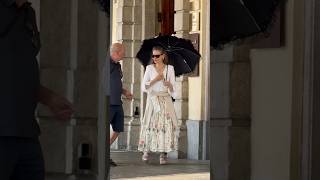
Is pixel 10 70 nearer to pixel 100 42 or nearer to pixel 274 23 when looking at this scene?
pixel 100 42

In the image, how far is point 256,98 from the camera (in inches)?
156

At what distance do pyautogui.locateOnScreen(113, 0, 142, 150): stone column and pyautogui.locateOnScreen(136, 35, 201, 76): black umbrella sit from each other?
7.61 feet

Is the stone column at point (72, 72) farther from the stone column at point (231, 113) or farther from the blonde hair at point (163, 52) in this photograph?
the blonde hair at point (163, 52)

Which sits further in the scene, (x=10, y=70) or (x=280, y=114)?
(x=280, y=114)

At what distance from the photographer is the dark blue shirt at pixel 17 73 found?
2.79 meters

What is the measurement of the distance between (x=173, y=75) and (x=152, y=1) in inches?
109

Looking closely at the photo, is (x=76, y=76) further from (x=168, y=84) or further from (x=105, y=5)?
(x=168, y=84)

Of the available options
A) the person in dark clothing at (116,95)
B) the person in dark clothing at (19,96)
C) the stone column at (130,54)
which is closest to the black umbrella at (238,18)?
the person in dark clothing at (19,96)

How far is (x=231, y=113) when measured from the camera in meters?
4.00

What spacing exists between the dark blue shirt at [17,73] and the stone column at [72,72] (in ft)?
2.87

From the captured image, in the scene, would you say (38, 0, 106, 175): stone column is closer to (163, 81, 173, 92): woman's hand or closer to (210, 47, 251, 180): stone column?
(210, 47, 251, 180): stone column

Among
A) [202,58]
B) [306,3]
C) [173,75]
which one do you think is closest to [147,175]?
[173,75]

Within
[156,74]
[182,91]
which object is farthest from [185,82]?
[156,74]

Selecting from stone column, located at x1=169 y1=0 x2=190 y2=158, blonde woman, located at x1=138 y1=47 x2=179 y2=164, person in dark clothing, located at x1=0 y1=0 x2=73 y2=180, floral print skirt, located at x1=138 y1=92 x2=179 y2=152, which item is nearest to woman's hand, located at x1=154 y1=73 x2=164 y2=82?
blonde woman, located at x1=138 y1=47 x2=179 y2=164
